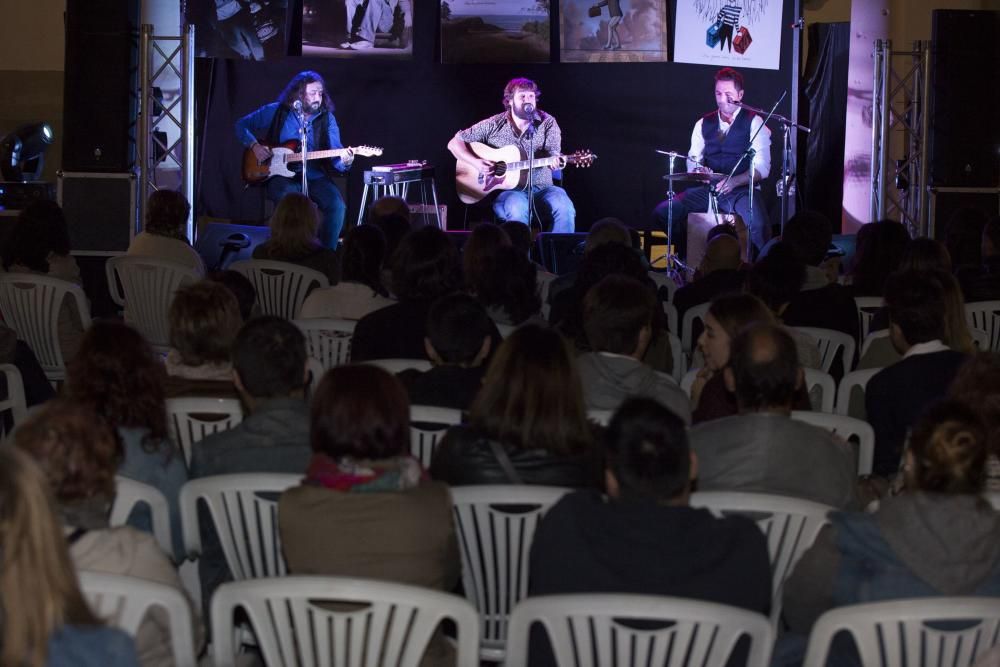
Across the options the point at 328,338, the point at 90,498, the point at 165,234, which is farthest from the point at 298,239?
the point at 90,498

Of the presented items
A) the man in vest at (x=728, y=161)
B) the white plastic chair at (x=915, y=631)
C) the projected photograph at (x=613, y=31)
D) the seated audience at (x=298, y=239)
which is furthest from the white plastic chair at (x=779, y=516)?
the projected photograph at (x=613, y=31)

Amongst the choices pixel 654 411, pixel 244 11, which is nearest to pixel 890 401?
pixel 654 411

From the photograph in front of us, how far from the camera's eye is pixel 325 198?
34.8 feet

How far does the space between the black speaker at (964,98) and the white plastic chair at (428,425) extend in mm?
6626

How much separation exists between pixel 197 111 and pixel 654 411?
972 centimetres

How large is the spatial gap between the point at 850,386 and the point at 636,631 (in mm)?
2241

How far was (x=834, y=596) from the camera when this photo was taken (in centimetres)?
249

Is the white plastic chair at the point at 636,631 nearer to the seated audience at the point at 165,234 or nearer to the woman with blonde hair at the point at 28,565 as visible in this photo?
the woman with blonde hair at the point at 28,565

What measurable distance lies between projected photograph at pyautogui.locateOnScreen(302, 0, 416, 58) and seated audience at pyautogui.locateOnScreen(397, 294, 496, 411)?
26.4 feet

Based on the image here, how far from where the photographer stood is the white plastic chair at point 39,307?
5.41m

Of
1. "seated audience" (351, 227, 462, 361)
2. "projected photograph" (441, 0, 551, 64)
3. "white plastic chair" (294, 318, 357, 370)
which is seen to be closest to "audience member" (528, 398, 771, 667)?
"seated audience" (351, 227, 462, 361)

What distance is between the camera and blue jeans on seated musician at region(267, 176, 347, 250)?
10609 mm

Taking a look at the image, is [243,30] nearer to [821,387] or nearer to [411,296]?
[411,296]

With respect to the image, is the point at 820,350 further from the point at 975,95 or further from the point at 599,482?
the point at 975,95
